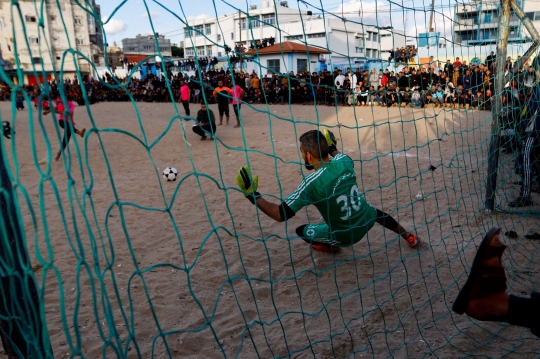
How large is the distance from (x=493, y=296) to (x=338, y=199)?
52.0 inches

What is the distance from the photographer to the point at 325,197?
2.79 meters

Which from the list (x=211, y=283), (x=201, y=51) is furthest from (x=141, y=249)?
(x=201, y=51)

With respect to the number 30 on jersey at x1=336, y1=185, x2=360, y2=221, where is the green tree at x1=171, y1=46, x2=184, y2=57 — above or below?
above

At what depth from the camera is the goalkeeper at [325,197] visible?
8.65 feet

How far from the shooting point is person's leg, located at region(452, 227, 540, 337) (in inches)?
66.2

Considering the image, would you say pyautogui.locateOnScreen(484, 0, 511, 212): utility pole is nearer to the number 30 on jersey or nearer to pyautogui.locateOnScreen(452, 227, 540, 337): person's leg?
the number 30 on jersey

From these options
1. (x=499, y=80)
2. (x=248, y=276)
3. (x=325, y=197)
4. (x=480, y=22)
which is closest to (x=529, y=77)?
(x=499, y=80)

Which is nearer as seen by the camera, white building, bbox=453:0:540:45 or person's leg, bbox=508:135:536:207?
white building, bbox=453:0:540:45

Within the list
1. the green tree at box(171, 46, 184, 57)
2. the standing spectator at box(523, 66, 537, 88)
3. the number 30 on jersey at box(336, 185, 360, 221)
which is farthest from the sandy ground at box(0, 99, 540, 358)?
the green tree at box(171, 46, 184, 57)

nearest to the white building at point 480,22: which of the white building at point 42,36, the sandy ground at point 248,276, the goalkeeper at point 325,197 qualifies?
the sandy ground at point 248,276

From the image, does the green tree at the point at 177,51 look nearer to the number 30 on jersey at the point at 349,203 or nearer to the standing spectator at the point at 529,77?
the standing spectator at the point at 529,77

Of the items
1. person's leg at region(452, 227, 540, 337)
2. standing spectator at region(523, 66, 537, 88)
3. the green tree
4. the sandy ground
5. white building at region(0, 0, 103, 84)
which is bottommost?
the sandy ground

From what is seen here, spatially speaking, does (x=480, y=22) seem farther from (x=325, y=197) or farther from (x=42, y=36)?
(x=42, y=36)

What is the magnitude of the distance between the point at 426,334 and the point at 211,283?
61.0 inches
